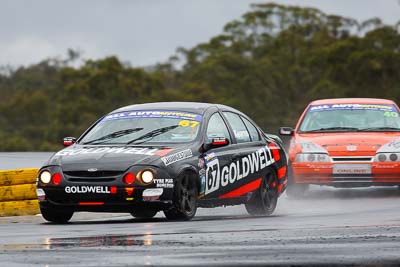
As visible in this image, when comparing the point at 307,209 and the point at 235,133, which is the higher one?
the point at 235,133

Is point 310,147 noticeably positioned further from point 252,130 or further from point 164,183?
point 164,183

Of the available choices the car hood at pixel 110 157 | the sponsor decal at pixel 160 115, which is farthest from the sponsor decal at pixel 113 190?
the sponsor decal at pixel 160 115

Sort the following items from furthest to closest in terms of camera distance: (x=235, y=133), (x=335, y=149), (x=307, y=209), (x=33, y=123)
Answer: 1. (x=33, y=123)
2. (x=335, y=149)
3. (x=307, y=209)
4. (x=235, y=133)

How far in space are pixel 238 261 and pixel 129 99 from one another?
5396 cm

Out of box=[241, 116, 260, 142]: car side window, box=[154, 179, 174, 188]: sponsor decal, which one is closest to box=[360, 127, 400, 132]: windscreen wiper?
box=[241, 116, 260, 142]: car side window

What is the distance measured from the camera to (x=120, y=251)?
8.73m

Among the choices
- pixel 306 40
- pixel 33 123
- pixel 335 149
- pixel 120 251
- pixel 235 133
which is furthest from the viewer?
pixel 306 40

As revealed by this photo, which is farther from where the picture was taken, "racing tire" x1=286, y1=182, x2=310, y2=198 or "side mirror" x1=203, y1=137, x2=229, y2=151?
"racing tire" x1=286, y1=182, x2=310, y2=198

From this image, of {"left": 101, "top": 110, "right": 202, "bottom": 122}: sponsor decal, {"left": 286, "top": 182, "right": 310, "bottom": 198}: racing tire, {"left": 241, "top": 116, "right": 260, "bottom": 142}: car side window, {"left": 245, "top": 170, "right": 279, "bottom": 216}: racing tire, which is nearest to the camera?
{"left": 101, "top": 110, "right": 202, "bottom": 122}: sponsor decal

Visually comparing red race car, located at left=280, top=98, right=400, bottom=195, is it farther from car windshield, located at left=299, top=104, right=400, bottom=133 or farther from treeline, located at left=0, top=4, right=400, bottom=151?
treeline, located at left=0, top=4, right=400, bottom=151

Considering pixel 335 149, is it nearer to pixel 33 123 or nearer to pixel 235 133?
pixel 235 133

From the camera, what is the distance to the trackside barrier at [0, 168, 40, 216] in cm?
1455

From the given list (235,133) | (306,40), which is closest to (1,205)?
(235,133)

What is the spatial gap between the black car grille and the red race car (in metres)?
6.39
